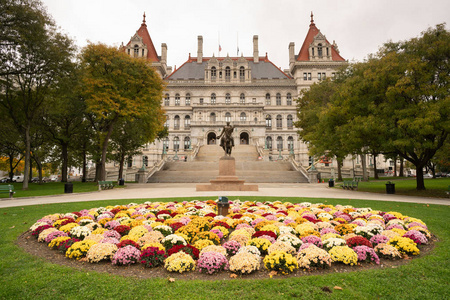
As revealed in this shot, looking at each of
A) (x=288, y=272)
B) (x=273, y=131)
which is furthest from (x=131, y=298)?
(x=273, y=131)

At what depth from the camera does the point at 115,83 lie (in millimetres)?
25797

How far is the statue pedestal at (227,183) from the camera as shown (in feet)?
65.4

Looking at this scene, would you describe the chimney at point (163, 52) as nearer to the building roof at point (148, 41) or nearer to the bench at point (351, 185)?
the building roof at point (148, 41)

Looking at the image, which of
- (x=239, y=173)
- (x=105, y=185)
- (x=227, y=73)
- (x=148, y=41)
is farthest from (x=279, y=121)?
(x=105, y=185)

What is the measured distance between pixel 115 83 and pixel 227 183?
599 inches

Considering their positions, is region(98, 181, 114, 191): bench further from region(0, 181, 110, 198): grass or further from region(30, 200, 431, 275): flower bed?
region(30, 200, 431, 275): flower bed

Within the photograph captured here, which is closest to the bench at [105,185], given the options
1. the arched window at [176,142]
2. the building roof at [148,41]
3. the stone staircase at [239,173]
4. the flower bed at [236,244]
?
the stone staircase at [239,173]

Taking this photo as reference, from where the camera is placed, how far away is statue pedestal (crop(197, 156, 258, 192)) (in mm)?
19922

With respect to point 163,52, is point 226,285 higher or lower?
lower

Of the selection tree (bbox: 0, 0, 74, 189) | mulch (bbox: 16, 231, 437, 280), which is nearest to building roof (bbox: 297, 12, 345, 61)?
tree (bbox: 0, 0, 74, 189)

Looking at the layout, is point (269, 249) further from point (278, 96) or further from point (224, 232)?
point (278, 96)

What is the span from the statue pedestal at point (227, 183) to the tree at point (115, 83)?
420 inches

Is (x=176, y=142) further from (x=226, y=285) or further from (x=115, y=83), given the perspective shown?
(x=226, y=285)

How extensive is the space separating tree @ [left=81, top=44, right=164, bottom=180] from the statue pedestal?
420 inches
